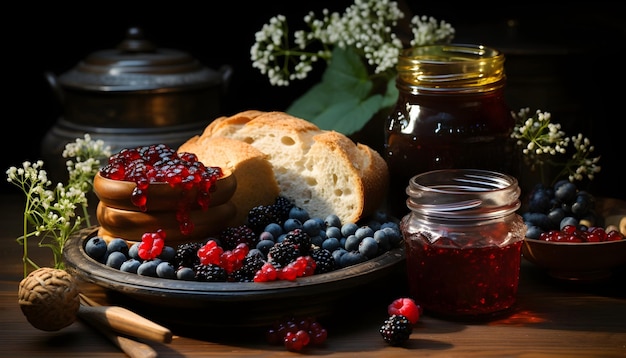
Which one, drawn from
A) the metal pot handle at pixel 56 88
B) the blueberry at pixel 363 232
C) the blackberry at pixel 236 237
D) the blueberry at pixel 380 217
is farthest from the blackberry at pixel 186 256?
the metal pot handle at pixel 56 88

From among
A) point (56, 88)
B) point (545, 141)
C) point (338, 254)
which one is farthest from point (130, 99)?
point (545, 141)

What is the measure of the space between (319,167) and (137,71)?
2.48ft

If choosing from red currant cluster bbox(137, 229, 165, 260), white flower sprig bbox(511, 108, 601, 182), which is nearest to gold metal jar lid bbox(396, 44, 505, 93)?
white flower sprig bbox(511, 108, 601, 182)

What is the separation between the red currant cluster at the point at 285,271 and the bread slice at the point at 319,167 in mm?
409

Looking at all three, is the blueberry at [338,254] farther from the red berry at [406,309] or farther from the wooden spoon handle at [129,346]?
the wooden spoon handle at [129,346]

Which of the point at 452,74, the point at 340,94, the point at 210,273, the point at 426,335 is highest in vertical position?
the point at 452,74

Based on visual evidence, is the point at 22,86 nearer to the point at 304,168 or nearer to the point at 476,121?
the point at 304,168

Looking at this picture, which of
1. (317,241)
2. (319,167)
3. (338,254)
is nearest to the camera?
(338,254)

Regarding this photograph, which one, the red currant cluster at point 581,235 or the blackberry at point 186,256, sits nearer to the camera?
the blackberry at point 186,256

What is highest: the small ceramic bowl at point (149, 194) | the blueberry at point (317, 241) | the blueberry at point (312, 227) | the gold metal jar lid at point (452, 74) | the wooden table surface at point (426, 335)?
the gold metal jar lid at point (452, 74)

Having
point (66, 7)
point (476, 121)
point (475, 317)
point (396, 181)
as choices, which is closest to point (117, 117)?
point (66, 7)

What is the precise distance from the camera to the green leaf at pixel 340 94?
246 centimetres

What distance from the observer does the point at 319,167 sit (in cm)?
207

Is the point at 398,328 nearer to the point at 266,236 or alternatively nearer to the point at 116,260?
the point at 266,236
